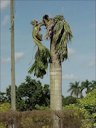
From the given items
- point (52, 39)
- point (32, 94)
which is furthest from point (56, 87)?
point (32, 94)

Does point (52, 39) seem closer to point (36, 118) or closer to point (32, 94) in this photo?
point (36, 118)

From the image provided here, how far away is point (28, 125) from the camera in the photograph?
15.7 meters

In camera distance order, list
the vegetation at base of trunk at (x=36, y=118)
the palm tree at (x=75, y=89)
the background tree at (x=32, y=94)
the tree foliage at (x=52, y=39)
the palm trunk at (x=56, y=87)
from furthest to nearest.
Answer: the palm tree at (x=75, y=89) → the background tree at (x=32, y=94) → the tree foliage at (x=52, y=39) → the palm trunk at (x=56, y=87) → the vegetation at base of trunk at (x=36, y=118)

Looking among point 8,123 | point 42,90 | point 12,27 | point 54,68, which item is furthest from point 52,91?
point 42,90

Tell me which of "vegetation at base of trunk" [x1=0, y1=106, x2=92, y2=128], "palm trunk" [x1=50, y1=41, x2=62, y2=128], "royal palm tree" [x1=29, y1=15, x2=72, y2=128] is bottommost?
"vegetation at base of trunk" [x1=0, y1=106, x2=92, y2=128]

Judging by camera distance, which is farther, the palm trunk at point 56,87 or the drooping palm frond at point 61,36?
the drooping palm frond at point 61,36

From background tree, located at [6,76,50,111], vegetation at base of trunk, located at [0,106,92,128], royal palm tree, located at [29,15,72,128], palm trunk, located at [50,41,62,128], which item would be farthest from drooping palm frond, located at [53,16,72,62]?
background tree, located at [6,76,50,111]

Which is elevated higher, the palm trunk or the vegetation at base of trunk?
the palm trunk

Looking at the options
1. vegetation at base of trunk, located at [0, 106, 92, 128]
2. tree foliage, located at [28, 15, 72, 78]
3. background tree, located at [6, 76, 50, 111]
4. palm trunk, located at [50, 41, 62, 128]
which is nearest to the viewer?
vegetation at base of trunk, located at [0, 106, 92, 128]

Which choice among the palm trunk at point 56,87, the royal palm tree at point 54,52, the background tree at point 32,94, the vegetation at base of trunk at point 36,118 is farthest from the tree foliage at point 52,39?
the background tree at point 32,94

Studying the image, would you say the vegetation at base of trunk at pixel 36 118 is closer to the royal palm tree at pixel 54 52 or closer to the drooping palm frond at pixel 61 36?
the royal palm tree at pixel 54 52

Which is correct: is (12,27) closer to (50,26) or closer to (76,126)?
(50,26)

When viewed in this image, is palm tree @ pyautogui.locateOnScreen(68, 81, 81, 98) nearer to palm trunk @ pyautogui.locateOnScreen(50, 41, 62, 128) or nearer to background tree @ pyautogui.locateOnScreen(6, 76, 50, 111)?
background tree @ pyautogui.locateOnScreen(6, 76, 50, 111)

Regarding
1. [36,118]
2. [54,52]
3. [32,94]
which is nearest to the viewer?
[36,118]
